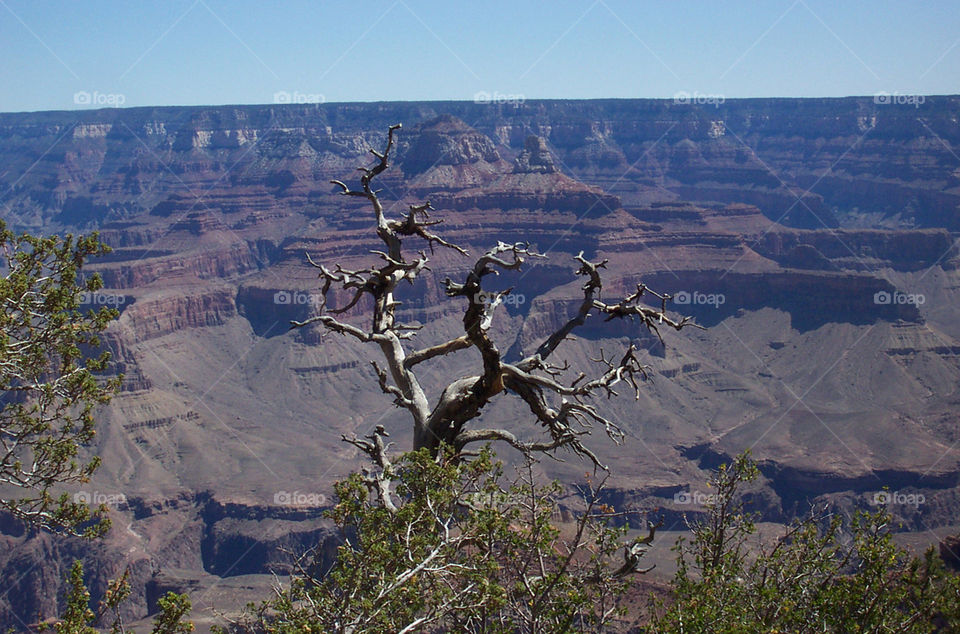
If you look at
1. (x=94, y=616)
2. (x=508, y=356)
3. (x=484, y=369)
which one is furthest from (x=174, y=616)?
(x=508, y=356)

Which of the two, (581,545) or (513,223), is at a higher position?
(513,223)

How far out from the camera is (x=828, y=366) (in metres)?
101

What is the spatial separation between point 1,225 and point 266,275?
116743 millimetres

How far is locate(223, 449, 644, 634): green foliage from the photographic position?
9.60 metres

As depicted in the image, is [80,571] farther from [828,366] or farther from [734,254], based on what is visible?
[734,254]

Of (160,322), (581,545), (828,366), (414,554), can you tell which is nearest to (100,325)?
(414,554)

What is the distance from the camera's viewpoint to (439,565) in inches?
401

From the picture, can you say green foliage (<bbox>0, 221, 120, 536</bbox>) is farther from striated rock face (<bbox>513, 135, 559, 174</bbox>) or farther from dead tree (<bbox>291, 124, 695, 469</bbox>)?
striated rock face (<bbox>513, 135, 559, 174</bbox>)

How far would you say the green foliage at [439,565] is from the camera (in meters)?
9.60

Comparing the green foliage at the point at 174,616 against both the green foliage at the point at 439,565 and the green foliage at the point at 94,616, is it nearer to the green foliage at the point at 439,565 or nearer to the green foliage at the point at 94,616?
the green foliage at the point at 94,616

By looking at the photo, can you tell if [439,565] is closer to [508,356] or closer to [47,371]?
[47,371]

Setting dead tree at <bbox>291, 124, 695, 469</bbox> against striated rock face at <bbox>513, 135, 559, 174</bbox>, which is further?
striated rock face at <bbox>513, 135, 559, 174</bbox>

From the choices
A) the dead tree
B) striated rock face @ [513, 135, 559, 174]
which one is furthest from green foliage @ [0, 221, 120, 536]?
striated rock face @ [513, 135, 559, 174]

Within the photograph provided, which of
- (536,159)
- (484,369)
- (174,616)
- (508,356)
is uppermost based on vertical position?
(536,159)
